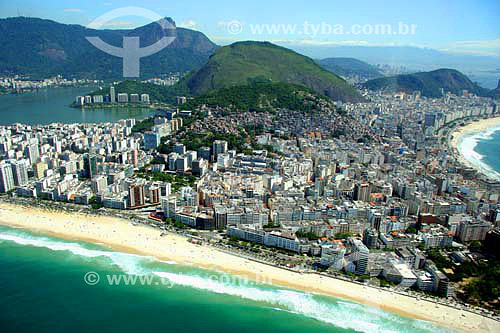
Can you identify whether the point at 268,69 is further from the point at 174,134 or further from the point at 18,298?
the point at 18,298

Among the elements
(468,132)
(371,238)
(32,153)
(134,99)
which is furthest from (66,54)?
(371,238)

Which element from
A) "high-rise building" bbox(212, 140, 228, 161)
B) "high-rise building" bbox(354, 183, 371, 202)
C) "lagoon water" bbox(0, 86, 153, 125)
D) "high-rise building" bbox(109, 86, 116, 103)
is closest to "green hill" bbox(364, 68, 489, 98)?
"lagoon water" bbox(0, 86, 153, 125)

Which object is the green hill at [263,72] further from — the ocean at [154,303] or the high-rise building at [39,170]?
the ocean at [154,303]

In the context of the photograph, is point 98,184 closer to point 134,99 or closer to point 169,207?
point 169,207

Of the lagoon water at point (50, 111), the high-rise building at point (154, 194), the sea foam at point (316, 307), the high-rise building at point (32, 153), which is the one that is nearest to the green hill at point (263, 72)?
the lagoon water at point (50, 111)

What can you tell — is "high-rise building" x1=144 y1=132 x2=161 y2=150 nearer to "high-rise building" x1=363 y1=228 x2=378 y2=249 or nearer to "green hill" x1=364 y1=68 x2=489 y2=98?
"high-rise building" x1=363 y1=228 x2=378 y2=249
